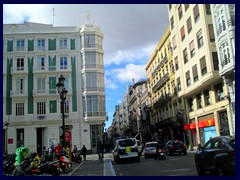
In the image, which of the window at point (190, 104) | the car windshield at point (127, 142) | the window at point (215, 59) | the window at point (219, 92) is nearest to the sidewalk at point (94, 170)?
the car windshield at point (127, 142)

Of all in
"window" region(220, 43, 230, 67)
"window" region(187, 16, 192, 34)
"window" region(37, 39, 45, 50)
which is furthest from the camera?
"window" region(37, 39, 45, 50)

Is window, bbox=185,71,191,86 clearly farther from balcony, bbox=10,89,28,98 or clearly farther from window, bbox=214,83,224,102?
balcony, bbox=10,89,28,98

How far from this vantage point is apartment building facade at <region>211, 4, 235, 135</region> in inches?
904

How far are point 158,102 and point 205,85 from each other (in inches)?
819

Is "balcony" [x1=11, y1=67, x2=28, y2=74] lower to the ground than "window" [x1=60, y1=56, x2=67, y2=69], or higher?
lower

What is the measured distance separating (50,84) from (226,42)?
2249 centimetres

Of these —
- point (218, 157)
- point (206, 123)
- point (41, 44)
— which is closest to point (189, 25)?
point (206, 123)

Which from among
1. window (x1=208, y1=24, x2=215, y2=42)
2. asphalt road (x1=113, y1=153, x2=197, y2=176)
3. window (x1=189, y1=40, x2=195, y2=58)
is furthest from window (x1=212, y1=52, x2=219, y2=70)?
asphalt road (x1=113, y1=153, x2=197, y2=176)

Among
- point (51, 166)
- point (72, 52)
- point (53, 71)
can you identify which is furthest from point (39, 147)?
point (51, 166)

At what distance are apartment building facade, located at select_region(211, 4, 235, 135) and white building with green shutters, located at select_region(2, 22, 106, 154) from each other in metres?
18.9

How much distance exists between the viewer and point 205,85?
29.1 m

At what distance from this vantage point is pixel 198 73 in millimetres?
29672

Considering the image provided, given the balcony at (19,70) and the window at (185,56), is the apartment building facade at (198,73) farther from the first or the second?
the balcony at (19,70)

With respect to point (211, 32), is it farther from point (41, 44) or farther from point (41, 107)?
point (41, 44)
